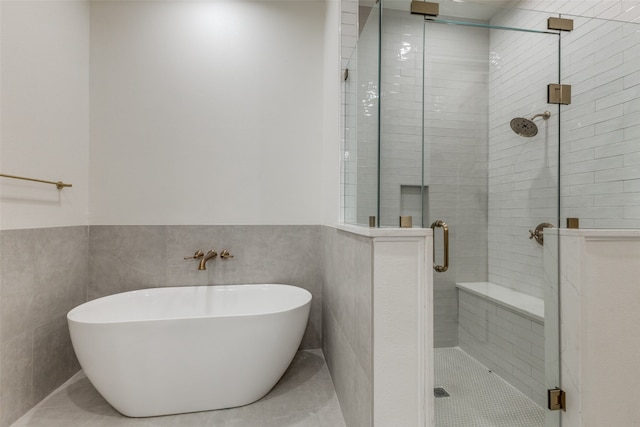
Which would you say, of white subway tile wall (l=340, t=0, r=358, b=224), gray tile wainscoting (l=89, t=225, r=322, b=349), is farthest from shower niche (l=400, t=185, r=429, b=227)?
gray tile wainscoting (l=89, t=225, r=322, b=349)

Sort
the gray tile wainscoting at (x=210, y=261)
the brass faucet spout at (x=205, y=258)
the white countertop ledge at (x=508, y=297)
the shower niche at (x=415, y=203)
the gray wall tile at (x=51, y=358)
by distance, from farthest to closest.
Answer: the gray tile wainscoting at (x=210, y=261) < the brass faucet spout at (x=205, y=258) < the gray wall tile at (x=51, y=358) < the white countertop ledge at (x=508, y=297) < the shower niche at (x=415, y=203)

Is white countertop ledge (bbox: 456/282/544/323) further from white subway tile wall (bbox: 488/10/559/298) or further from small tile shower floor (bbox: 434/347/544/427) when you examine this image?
small tile shower floor (bbox: 434/347/544/427)

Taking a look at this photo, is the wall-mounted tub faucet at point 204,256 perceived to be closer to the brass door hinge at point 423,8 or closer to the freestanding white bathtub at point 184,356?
the freestanding white bathtub at point 184,356

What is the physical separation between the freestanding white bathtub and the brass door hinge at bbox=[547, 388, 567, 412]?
1.24 metres

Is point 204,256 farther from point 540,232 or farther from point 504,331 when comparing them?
point 540,232

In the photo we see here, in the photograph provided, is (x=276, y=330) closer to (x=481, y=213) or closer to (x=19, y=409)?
(x=481, y=213)

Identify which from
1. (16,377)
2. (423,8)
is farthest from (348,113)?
(16,377)

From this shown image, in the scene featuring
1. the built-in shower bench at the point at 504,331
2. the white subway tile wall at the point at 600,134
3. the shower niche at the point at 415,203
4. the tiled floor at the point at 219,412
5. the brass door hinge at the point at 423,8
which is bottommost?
the tiled floor at the point at 219,412

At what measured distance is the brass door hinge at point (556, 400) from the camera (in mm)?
1402

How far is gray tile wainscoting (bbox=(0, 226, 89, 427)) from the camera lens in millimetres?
1598

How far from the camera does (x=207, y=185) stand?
241cm

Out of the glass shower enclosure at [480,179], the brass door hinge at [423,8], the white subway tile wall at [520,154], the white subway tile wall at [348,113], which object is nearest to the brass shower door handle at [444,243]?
the glass shower enclosure at [480,179]

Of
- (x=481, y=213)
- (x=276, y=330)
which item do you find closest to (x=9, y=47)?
(x=276, y=330)

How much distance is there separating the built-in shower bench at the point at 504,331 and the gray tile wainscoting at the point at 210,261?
124 centimetres
